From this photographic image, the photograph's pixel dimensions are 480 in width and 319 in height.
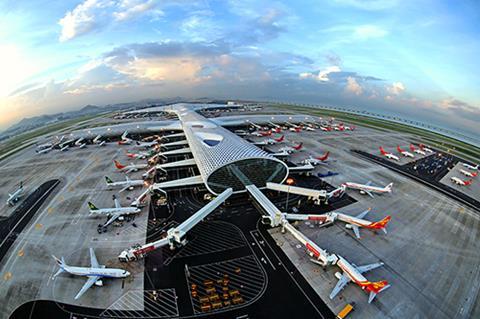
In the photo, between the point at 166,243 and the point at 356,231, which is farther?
the point at 356,231

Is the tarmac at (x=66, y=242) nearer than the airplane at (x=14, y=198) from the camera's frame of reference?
Yes

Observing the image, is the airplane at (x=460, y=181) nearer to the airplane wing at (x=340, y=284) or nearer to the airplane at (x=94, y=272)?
the airplane wing at (x=340, y=284)

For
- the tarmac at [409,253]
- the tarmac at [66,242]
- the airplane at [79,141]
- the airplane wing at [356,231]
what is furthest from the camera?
the airplane at [79,141]

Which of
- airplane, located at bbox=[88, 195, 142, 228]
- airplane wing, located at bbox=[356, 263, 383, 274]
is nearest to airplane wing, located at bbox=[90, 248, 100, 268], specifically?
airplane, located at bbox=[88, 195, 142, 228]

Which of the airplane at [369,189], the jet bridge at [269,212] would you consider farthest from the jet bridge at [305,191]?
the airplane at [369,189]

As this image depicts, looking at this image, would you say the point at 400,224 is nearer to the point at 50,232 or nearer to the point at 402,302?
the point at 402,302

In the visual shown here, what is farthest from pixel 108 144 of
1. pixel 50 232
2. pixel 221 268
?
pixel 221 268

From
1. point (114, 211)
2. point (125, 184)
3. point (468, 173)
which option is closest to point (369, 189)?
point (468, 173)

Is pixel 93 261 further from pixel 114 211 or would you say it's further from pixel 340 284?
pixel 340 284
